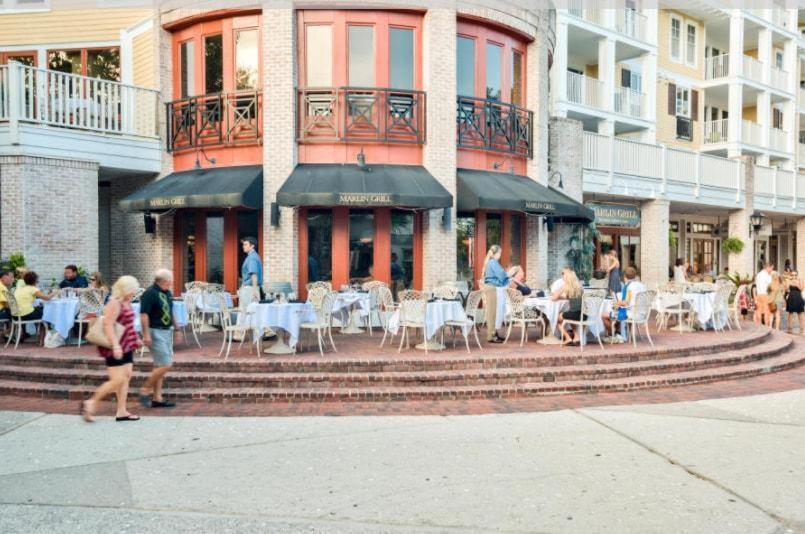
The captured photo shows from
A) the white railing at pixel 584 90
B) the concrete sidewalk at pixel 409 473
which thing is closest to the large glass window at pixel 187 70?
the concrete sidewalk at pixel 409 473

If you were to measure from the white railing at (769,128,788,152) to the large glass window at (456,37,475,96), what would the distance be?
72.7ft

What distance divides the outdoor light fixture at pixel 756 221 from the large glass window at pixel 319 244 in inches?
729

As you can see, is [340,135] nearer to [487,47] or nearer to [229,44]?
[229,44]

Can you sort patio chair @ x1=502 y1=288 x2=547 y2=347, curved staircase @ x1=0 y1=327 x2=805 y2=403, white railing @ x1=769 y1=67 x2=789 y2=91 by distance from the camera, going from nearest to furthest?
1. curved staircase @ x1=0 y1=327 x2=805 y2=403
2. patio chair @ x1=502 y1=288 x2=547 y2=347
3. white railing @ x1=769 y1=67 x2=789 y2=91

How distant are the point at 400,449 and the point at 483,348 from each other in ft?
15.9

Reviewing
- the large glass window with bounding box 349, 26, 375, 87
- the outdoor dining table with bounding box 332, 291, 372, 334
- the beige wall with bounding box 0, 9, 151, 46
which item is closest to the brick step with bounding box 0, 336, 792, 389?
the outdoor dining table with bounding box 332, 291, 372, 334

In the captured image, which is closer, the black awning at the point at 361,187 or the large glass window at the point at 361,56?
the black awning at the point at 361,187

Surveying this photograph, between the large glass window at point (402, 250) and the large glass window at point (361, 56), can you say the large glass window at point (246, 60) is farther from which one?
the large glass window at point (402, 250)

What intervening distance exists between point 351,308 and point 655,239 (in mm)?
13451

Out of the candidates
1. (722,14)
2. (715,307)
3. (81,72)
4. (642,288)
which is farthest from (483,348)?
(722,14)

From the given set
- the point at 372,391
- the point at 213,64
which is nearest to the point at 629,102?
the point at 213,64

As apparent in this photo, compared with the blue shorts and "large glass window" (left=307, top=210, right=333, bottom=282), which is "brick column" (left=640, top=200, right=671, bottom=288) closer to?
"large glass window" (left=307, top=210, right=333, bottom=282)

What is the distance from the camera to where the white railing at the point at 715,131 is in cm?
3020

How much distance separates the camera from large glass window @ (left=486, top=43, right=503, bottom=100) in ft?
51.7
